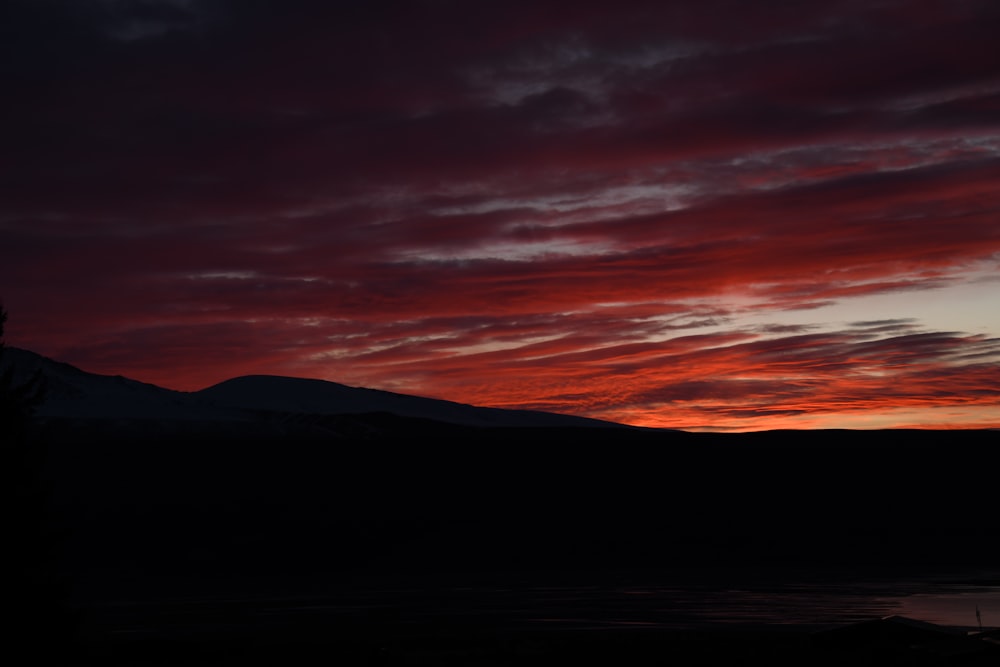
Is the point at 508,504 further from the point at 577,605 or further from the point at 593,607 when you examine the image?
the point at 593,607

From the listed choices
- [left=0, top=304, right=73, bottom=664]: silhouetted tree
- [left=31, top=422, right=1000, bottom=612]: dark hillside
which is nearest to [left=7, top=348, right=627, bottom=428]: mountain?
[left=31, top=422, right=1000, bottom=612]: dark hillside

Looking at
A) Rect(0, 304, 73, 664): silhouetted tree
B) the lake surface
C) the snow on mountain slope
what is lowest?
the lake surface

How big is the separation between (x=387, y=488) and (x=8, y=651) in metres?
75.9

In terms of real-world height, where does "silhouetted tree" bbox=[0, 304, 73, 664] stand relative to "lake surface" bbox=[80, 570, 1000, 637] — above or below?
above

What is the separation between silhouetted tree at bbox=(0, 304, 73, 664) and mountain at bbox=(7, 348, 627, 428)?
11729 cm

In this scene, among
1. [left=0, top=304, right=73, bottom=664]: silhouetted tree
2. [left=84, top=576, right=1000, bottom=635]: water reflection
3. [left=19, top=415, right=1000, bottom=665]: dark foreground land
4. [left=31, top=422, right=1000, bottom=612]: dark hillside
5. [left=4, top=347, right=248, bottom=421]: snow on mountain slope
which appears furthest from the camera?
[left=4, top=347, right=248, bottom=421]: snow on mountain slope

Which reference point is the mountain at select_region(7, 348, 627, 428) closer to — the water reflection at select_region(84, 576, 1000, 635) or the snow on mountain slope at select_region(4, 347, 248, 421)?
the snow on mountain slope at select_region(4, 347, 248, 421)

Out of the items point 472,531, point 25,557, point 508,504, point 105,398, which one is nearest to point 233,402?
point 105,398

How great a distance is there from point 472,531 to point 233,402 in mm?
100623

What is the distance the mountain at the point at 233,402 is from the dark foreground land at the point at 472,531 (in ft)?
66.0

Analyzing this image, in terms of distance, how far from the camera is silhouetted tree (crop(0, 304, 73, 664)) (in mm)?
27391

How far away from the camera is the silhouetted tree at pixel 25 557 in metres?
27.4

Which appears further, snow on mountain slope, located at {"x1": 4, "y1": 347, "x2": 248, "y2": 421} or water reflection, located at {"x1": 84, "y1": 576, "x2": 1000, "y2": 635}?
snow on mountain slope, located at {"x1": 4, "y1": 347, "x2": 248, "y2": 421}

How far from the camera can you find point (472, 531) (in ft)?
296
